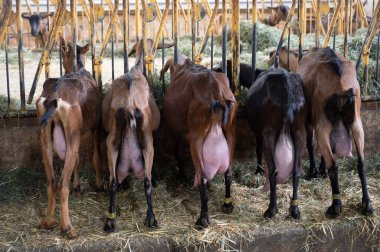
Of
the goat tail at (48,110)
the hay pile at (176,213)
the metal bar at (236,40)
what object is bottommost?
the hay pile at (176,213)

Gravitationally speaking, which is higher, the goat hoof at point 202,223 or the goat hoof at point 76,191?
the goat hoof at point 76,191

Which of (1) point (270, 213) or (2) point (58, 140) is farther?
(1) point (270, 213)

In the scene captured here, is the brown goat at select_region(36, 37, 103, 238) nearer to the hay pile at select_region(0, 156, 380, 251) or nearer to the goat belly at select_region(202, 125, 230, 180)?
the hay pile at select_region(0, 156, 380, 251)

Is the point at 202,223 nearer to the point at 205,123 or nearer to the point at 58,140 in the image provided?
the point at 205,123

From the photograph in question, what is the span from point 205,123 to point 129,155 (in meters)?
0.84

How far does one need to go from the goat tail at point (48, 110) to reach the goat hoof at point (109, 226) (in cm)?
114

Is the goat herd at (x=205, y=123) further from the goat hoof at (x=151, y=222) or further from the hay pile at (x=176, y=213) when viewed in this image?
the hay pile at (x=176, y=213)

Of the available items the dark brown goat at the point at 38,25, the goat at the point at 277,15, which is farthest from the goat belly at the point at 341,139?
the dark brown goat at the point at 38,25

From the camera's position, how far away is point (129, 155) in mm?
5309

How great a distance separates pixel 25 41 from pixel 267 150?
535 inches

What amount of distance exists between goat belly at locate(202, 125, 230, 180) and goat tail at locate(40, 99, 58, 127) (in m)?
1.54

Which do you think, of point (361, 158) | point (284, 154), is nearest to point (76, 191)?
point (284, 154)

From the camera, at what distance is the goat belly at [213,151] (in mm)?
5414

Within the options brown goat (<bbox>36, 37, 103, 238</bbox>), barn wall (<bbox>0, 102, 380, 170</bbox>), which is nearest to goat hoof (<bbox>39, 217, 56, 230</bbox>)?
brown goat (<bbox>36, 37, 103, 238</bbox>)
